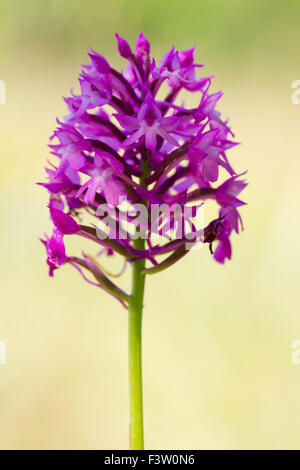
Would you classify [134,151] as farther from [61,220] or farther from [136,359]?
[136,359]

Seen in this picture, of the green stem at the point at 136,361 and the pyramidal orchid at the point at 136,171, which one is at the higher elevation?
the pyramidal orchid at the point at 136,171

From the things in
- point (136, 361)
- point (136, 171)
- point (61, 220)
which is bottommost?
point (136, 361)

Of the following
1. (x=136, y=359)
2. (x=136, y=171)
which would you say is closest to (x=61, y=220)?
(x=136, y=171)

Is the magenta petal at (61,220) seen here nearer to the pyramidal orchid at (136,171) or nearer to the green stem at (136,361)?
the pyramidal orchid at (136,171)

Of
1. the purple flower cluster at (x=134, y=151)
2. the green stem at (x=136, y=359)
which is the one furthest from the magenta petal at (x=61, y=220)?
the green stem at (x=136, y=359)

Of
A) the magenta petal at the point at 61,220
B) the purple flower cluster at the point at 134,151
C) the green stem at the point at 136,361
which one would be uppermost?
the purple flower cluster at the point at 134,151

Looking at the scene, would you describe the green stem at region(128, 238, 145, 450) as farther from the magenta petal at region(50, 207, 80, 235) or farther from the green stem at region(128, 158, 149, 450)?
the magenta petal at region(50, 207, 80, 235)

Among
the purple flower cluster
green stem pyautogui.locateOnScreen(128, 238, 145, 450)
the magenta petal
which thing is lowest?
green stem pyautogui.locateOnScreen(128, 238, 145, 450)

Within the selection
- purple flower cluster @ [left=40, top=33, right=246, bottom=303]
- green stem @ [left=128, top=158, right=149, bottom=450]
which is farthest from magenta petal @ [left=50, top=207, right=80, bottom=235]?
green stem @ [left=128, top=158, right=149, bottom=450]
